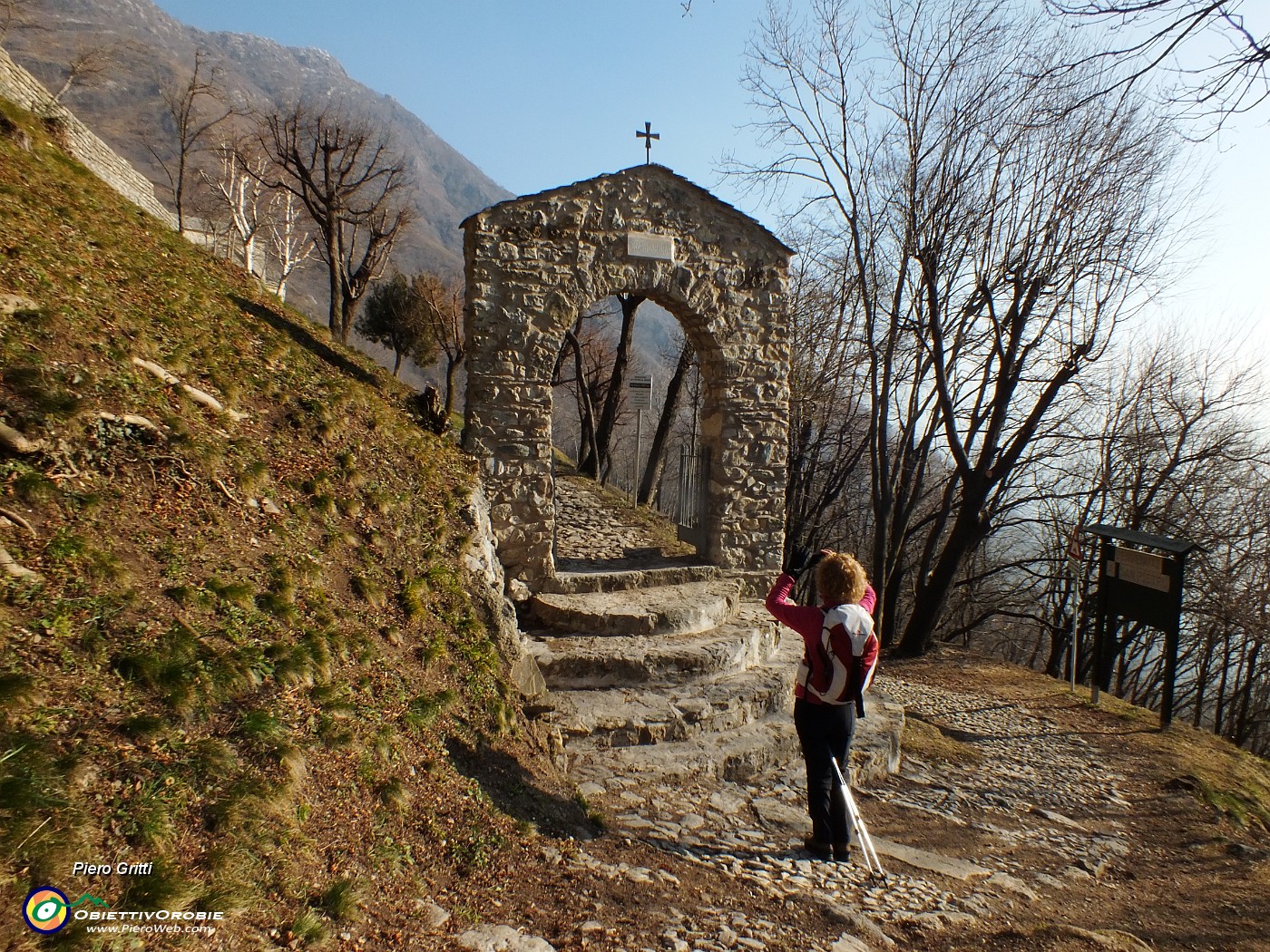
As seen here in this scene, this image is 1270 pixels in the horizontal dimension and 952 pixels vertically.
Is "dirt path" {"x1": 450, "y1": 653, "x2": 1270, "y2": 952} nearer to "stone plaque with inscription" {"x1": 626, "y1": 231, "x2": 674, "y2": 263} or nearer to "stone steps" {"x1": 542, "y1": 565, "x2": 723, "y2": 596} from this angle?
"stone steps" {"x1": 542, "y1": 565, "x2": 723, "y2": 596}

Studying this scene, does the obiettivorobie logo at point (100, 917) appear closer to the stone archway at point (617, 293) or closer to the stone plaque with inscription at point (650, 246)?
the stone archway at point (617, 293)

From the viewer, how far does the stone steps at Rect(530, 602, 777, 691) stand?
6.27m

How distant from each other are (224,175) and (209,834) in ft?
90.1

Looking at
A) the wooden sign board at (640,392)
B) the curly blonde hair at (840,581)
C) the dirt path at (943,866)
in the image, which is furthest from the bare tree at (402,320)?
the curly blonde hair at (840,581)

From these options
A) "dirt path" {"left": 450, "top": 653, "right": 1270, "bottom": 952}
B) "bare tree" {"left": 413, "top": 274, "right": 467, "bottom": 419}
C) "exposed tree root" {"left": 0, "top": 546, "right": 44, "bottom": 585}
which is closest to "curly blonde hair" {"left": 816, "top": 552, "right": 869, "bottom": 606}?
"dirt path" {"left": 450, "top": 653, "right": 1270, "bottom": 952}

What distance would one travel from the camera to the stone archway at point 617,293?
784cm

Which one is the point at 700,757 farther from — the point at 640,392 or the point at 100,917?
the point at 640,392

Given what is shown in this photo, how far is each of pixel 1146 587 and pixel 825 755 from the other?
6.86 meters

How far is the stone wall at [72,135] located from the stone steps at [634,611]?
25.3 ft

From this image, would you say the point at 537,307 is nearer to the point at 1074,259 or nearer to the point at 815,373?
the point at 1074,259

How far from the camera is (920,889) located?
425 cm

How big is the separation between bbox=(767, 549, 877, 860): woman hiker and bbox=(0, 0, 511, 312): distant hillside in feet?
100

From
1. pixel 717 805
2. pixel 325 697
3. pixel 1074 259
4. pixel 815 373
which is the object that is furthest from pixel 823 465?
pixel 325 697

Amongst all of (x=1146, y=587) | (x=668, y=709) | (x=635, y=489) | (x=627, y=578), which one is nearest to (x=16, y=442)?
(x=668, y=709)
